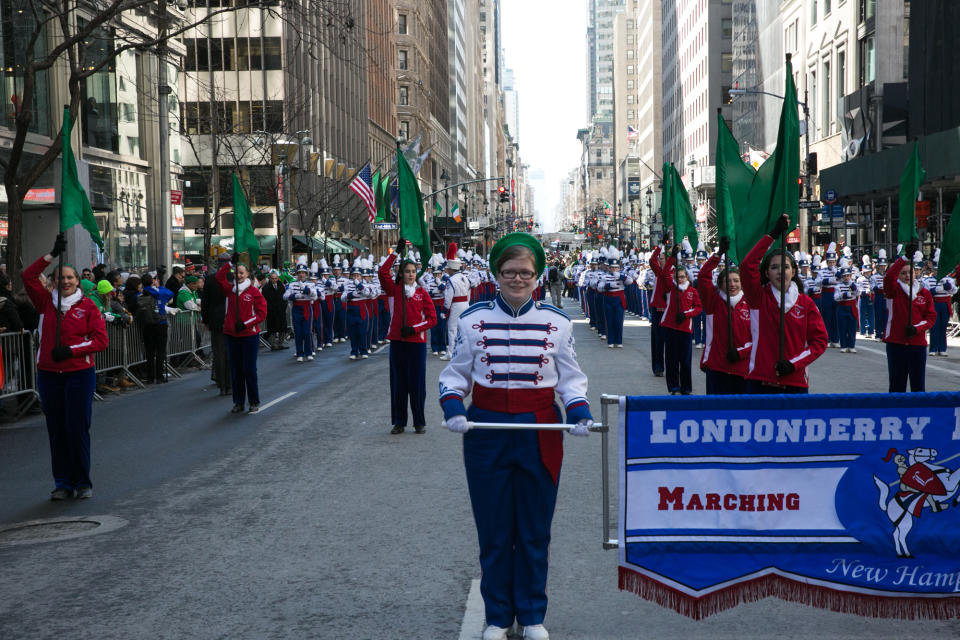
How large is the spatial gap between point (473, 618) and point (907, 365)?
868cm

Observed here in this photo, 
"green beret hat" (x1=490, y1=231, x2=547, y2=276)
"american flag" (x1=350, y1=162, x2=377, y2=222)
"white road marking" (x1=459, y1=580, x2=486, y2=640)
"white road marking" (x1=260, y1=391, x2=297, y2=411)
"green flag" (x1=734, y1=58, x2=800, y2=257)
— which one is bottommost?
"white road marking" (x1=260, y1=391, x2=297, y2=411)

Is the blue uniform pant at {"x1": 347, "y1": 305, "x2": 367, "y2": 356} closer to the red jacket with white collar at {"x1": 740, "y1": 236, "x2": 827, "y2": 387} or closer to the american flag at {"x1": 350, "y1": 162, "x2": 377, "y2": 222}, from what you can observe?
the american flag at {"x1": 350, "y1": 162, "x2": 377, "y2": 222}

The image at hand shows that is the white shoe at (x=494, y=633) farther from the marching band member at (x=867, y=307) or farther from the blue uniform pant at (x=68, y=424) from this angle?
the marching band member at (x=867, y=307)

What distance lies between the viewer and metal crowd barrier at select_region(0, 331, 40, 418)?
45.4 feet

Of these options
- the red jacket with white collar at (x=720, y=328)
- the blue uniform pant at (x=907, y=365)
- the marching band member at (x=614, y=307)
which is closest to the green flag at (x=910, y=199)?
the blue uniform pant at (x=907, y=365)

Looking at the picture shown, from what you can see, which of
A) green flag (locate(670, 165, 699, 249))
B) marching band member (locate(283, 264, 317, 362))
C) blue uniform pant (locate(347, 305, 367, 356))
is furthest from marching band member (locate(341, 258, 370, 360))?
green flag (locate(670, 165, 699, 249))

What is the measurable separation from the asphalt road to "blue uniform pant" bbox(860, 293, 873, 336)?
17.6 meters

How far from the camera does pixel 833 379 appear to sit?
54.0 ft

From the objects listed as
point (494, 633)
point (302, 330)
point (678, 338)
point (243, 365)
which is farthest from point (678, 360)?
point (494, 633)

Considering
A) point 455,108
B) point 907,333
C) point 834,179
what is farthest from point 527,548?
point 455,108

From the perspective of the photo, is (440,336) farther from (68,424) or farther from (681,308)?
(68,424)

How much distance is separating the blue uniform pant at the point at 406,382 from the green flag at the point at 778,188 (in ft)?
14.6

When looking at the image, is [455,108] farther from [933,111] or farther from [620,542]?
[620,542]

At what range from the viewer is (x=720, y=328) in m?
9.73
